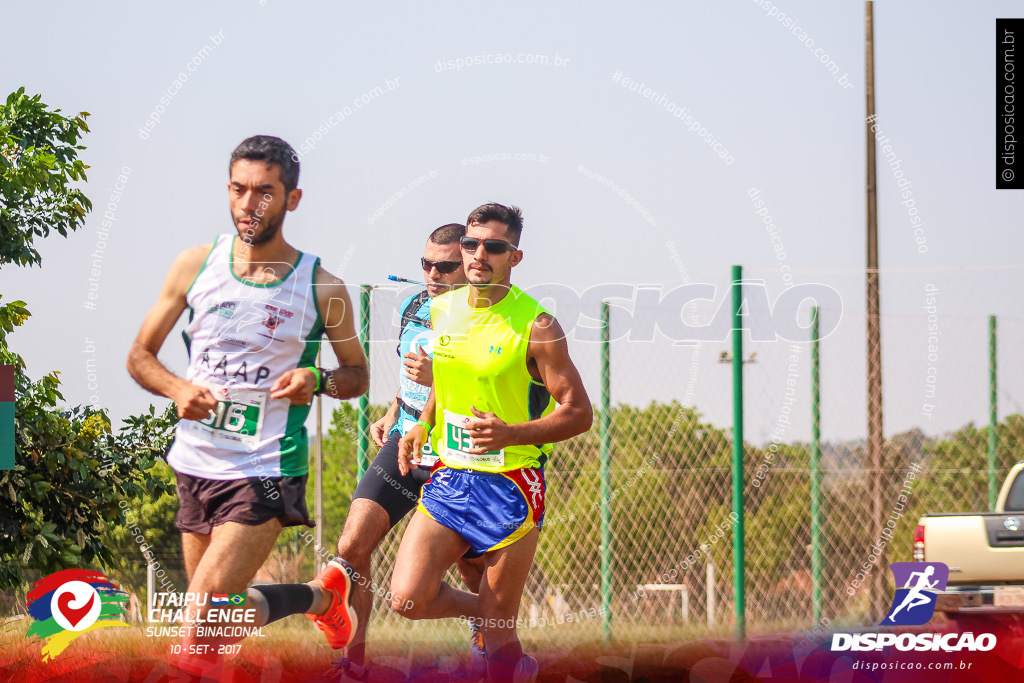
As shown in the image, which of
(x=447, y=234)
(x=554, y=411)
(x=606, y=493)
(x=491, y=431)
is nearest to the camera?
(x=491, y=431)

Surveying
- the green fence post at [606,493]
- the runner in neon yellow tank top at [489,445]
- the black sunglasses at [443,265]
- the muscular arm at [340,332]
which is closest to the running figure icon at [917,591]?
the green fence post at [606,493]

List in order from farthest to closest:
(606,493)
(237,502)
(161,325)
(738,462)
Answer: (606,493) < (738,462) < (161,325) < (237,502)

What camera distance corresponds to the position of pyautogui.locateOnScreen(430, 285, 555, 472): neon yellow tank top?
16.3 ft

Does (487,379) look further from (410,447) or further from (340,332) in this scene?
(340,332)

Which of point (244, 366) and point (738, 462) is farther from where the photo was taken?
point (738, 462)

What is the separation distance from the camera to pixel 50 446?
580cm

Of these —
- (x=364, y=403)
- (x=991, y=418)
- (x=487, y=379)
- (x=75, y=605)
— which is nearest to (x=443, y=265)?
(x=487, y=379)

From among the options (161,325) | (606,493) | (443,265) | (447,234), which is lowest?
(606,493)

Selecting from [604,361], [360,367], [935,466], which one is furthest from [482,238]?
[935,466]

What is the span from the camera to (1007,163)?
6.08 meters

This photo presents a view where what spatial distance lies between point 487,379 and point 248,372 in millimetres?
1042

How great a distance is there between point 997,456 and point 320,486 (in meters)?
4.87

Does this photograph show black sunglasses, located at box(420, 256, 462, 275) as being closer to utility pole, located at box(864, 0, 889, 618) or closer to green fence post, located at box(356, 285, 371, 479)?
green fence post, located at box(356, 285, 371, 479)

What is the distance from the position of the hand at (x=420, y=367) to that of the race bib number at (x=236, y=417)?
930 millimetres
